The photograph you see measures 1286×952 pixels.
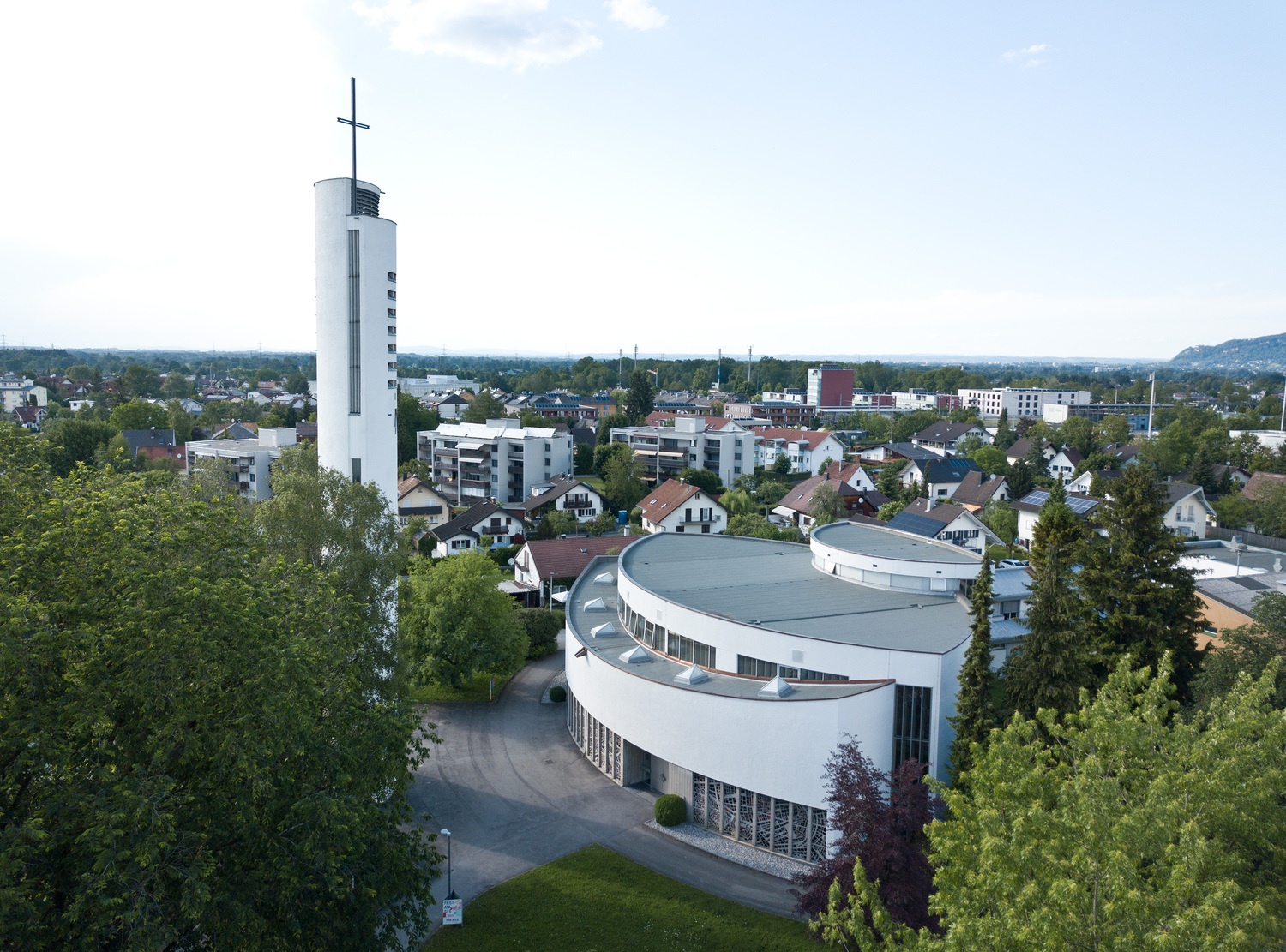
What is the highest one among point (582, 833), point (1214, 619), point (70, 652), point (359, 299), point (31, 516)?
point (359, 299)

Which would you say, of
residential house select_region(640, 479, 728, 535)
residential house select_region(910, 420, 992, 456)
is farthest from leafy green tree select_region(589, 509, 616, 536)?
residential house select_region(910, 420, 992, 456)

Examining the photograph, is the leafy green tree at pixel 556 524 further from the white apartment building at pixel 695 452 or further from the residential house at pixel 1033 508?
the residential house at pixel 1033 508

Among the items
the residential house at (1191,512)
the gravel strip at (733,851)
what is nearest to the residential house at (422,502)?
the gravel strip at (733,851)

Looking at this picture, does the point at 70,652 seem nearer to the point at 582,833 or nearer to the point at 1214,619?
the point at 582,833

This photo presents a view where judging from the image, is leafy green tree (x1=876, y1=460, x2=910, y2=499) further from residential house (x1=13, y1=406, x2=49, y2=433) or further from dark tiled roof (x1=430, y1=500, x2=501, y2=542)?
residential house (x1=13, y1=406, x2=49, y2=433)

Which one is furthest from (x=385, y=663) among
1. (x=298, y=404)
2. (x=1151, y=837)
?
(x=298, y=404)

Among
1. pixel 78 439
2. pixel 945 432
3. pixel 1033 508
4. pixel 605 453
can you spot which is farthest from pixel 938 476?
pixel 78 439
